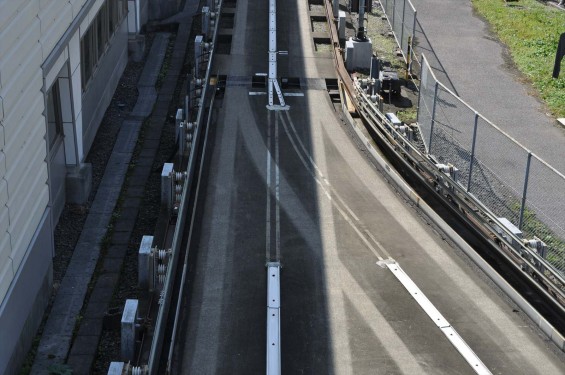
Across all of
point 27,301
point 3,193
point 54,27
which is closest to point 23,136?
point 3,193

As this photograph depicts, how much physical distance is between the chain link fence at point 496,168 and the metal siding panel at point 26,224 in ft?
29.9

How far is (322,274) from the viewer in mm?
18875

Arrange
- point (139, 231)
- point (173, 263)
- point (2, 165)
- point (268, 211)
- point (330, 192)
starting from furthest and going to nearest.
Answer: point (330, 192) < point (139, 231) < point (268, 211) < point (173, 263) < point (2, 165)

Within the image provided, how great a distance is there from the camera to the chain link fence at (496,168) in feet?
56.8

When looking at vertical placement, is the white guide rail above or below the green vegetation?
above

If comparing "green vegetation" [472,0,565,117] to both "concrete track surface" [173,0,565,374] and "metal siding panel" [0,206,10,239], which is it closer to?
"concrete track surface" [173,0,565,374]

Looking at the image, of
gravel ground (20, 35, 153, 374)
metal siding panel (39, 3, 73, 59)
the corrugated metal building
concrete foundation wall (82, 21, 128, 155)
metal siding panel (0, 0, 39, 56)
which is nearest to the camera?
metal siding panel (0, 0, 39, 56)

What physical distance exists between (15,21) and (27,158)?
8.64 ft

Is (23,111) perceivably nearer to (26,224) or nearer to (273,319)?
(26,224)

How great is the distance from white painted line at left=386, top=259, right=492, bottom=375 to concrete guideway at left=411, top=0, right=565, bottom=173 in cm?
952

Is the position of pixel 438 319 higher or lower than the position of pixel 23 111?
lower

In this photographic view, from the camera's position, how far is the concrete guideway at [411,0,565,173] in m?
29.0

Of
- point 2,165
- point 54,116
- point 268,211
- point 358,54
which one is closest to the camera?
point 2,165

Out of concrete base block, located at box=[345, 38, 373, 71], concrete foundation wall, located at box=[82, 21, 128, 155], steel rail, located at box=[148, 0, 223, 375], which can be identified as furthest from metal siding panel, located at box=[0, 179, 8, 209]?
concrete base block, located at box=[345, 38, 373, 71]
